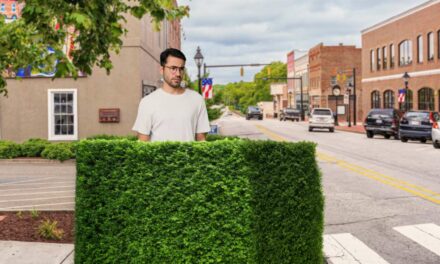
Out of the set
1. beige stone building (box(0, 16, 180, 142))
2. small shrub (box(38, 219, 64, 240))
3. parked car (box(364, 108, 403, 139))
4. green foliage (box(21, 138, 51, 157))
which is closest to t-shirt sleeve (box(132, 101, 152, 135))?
small shrub (box(38, 219, 64, 240))

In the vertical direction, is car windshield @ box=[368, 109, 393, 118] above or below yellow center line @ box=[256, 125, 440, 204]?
above

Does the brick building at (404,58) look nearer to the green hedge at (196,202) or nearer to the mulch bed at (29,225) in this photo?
the mulch bed at (29,225)

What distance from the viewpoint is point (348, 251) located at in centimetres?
681

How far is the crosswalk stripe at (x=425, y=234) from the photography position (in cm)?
706

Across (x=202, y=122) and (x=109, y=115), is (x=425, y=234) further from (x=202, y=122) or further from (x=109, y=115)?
(x=109, y=115)

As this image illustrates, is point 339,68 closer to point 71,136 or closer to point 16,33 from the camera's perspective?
point 71,136

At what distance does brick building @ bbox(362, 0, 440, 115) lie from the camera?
144 ft

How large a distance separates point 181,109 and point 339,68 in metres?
83.0

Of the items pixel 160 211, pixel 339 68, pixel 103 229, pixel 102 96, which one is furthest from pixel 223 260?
pixel 339 68

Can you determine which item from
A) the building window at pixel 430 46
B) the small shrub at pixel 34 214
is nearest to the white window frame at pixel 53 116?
the small shrub at pixel 34 214

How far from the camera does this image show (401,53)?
5072 centimetres

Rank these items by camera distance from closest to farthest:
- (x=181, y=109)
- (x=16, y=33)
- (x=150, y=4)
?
(x=181, y=109), (x=150, y=4), (x=16, y=33)

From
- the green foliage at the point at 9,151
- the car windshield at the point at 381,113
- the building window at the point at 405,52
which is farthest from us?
the building window at the point at 405,52

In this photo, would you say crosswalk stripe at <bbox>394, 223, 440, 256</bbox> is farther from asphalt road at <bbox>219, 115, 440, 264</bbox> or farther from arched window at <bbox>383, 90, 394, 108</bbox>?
arched window at <bbox>383, 90, 394, 108</bbox>
